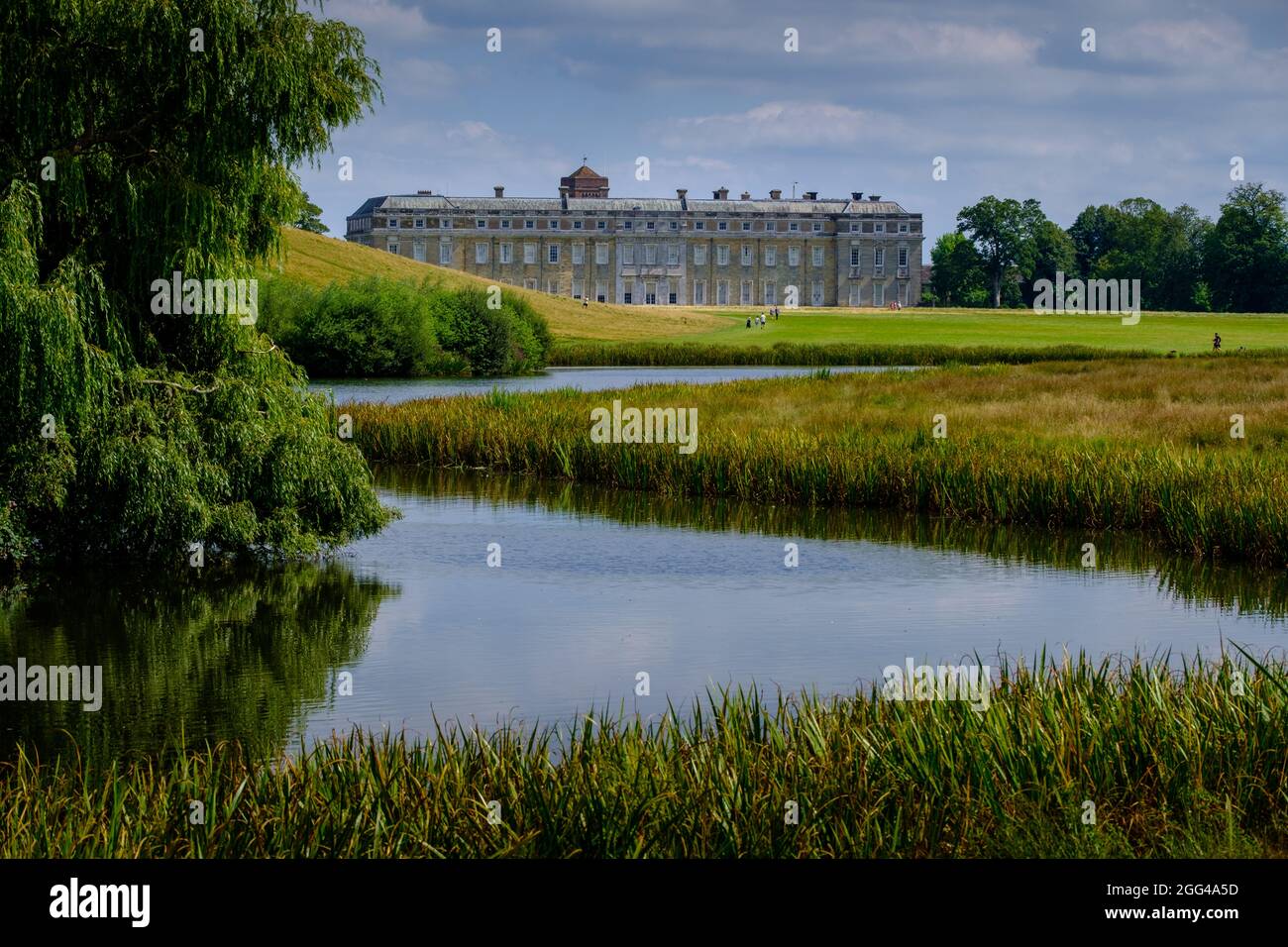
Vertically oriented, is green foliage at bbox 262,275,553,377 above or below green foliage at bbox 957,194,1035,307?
below

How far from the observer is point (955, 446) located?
24953 millimetres

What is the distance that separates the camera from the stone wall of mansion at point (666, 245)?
155875mm

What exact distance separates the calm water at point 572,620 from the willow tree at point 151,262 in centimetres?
93

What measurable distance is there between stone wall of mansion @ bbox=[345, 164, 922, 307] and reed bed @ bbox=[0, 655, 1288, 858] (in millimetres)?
148629

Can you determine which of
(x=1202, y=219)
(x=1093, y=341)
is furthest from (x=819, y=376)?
(x=1202, y=219)

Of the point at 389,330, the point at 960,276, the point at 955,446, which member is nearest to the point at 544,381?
the point at 389,330

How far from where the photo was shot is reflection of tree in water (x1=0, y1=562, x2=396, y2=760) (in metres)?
11.5

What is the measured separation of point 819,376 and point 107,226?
2721cm

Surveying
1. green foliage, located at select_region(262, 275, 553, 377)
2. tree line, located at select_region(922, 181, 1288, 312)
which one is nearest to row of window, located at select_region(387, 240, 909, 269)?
tree line, located at select_region(922, 181, 1288, 312)

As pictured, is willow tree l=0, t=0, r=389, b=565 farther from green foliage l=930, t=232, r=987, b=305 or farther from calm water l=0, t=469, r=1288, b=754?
green foliage l=930, t=232, r=987, b=305

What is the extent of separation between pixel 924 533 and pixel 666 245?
452ft
